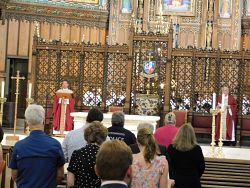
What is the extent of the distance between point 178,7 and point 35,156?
19.2 meters

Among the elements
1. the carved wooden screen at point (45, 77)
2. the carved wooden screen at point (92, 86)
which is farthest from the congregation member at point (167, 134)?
the carved wooden screen at point (45, 77)


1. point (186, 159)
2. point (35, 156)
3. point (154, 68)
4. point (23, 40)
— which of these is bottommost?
point (186, 159)

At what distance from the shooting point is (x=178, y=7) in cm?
2283

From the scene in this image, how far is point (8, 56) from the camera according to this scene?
67.9 ft

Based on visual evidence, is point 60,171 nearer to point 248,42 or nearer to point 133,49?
point 133,49

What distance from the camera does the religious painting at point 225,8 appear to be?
73.9 ft

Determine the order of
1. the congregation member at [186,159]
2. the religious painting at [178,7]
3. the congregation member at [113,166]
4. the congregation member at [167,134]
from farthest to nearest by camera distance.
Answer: the religious painting at [178,7], the congregation member at [167,134], the congregation member at [186,159], the congregation member at [113,166]

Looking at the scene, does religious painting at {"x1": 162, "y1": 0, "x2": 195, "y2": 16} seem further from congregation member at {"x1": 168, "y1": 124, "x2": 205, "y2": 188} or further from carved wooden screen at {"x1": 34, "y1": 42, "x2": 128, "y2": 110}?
congregation member at {"x1": 168, "y1": 124, "x2": 205, "y2": 188}

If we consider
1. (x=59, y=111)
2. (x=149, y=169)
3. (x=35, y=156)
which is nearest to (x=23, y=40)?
(x=59, y=111)

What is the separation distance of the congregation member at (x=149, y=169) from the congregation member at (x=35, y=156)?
678 mm

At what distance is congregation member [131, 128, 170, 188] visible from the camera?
440cm

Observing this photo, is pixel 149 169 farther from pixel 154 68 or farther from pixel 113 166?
pixel 154 68

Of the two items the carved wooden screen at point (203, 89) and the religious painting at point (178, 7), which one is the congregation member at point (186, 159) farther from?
the religious painting at point (178, 7)

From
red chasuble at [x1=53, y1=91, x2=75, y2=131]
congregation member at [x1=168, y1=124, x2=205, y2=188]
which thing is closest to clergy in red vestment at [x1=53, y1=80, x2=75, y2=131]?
red chasuble at [x1=53, y1=91, x2=75, y2=131]
